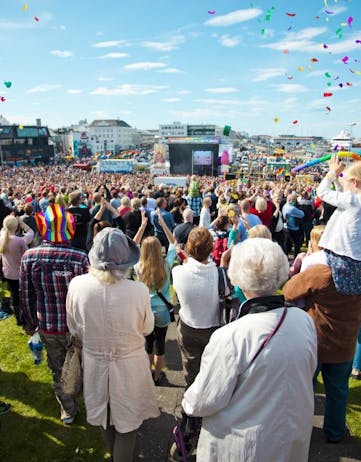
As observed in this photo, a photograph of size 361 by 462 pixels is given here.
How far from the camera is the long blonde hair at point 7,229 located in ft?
14.3

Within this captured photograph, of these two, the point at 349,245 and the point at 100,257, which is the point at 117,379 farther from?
the point at 349,245

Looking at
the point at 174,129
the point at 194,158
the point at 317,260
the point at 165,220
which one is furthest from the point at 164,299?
the point at 174,129

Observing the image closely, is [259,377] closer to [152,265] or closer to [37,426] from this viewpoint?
[152,265]

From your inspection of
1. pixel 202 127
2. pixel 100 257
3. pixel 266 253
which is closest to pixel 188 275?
pixel 100 257

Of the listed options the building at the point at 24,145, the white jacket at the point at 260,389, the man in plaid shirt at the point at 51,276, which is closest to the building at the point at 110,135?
the building at the point at 24,145

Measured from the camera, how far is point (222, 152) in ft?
160

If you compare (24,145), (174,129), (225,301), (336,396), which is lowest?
(336,396)

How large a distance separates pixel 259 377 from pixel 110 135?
439 ft

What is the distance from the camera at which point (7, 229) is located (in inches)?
174

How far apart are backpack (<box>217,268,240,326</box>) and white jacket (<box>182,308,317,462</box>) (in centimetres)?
104

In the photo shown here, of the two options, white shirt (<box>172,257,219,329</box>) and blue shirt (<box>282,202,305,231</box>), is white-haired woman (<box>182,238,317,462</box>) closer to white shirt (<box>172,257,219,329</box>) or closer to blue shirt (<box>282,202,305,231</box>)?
white shirt (<box>172,257,219,329</box>)

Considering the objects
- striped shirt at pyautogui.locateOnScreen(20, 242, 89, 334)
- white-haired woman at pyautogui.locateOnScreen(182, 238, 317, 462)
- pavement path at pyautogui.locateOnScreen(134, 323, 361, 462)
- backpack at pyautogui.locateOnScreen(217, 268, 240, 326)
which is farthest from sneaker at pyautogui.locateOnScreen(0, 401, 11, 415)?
white-haired woman at pyautogui.locateOnScreen(182, 238, 317, 462)

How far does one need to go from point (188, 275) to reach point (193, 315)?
13.0 inches

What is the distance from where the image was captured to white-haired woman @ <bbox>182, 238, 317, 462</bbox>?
150 cm
